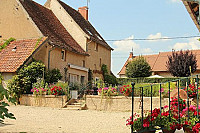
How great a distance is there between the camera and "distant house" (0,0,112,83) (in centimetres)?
1741

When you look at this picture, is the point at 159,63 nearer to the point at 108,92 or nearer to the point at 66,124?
the point at 108,92

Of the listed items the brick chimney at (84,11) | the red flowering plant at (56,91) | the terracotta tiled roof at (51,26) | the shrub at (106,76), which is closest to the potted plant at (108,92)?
the red flowering plant at (56,91)

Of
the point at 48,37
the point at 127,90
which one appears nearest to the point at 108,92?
the point at 127,90

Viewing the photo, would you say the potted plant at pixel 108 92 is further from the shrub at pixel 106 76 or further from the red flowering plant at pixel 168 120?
the shrub at pixel 106 76

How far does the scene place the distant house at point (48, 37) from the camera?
17.4 meters

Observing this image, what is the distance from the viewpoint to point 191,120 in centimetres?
490

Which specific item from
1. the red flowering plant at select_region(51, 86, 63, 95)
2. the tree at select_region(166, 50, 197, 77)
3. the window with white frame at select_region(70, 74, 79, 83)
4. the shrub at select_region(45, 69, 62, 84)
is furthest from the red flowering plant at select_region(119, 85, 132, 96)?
the tree at select_region(166, 50, 197, 77)

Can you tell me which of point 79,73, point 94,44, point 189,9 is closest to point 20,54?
point 79,73

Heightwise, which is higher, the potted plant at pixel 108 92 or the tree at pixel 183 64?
the tree at pixel 183 64

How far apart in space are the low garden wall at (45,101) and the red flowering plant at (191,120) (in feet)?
30.5

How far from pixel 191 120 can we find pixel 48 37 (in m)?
14.2

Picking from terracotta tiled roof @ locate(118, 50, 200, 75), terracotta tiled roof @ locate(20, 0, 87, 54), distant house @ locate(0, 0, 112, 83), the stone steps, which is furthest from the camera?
terracotta tiled roof @ locate(118, 50, 200, 75)

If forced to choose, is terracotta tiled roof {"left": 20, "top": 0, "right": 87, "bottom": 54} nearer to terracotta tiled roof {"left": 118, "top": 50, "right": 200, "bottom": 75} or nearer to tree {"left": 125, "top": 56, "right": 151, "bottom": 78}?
tree {"left": 125, "top": 56, "right": 151, "bottom": 78}

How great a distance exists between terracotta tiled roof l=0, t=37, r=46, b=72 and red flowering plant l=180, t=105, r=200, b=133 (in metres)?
12.4
